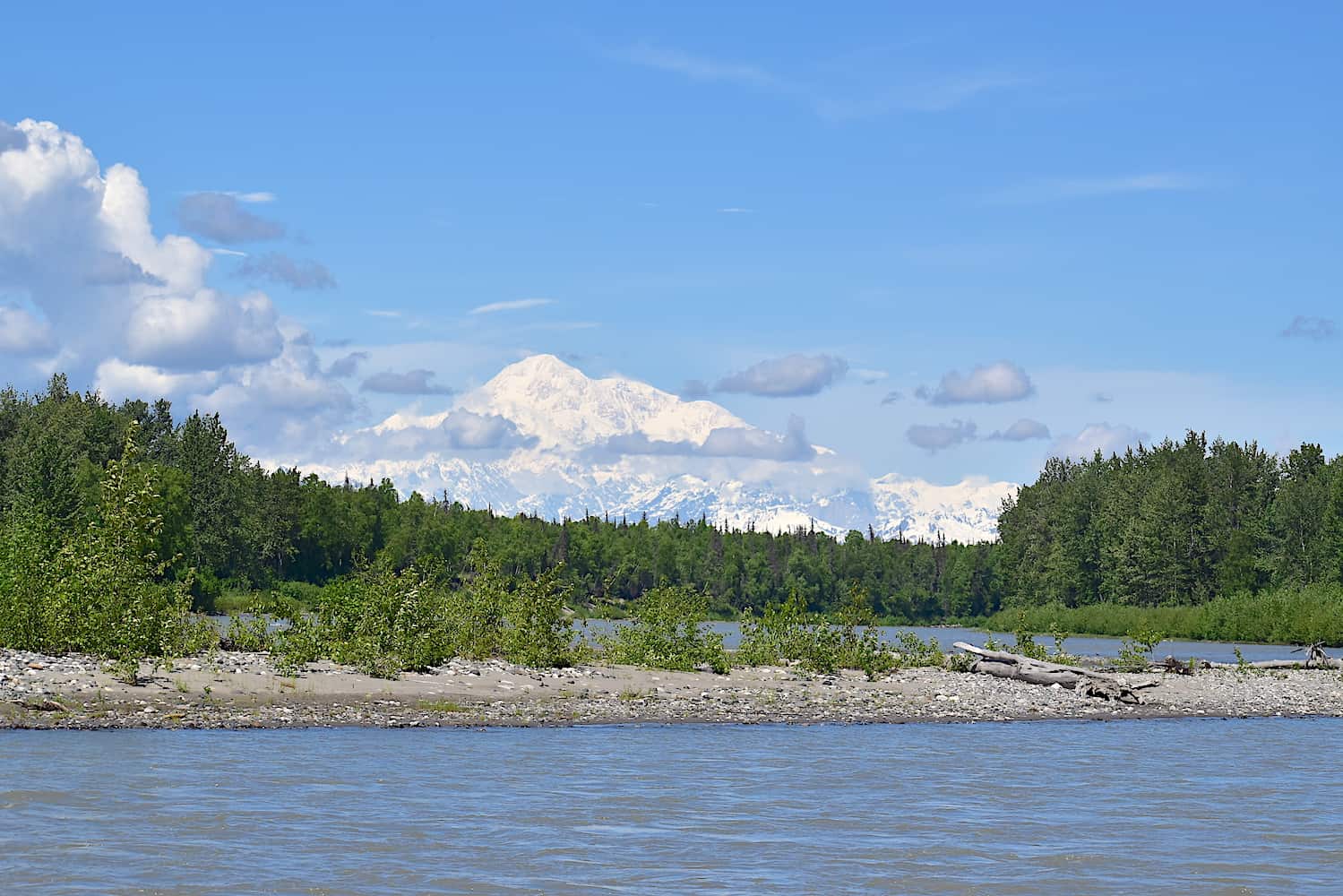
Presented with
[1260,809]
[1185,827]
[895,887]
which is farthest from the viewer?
[1260,809]

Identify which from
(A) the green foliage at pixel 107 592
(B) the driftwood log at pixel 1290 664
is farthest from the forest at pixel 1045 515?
(A) the green foliage at pixel 107 592

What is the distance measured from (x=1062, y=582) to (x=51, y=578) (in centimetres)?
12280

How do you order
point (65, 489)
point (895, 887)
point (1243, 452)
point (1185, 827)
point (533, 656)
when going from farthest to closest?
point (1243, 452) < point (65, 489) < point (533, 656) < point (1185, 827) < point (895, 887)

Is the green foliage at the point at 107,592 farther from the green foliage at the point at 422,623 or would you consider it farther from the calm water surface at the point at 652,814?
the calm water surface at the point at 652,814

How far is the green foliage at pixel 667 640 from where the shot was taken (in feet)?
148

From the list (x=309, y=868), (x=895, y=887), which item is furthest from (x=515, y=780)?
(x=895, y=887)

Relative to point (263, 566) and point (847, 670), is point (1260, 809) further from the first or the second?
point (263, 566)

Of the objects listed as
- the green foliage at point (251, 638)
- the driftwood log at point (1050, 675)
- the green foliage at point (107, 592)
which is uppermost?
the green foliage at point (107, 592)

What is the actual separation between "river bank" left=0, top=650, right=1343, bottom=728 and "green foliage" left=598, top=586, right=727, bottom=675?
3.33 ft

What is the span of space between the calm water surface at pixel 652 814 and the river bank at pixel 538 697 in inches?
62.3

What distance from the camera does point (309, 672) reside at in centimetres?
3784

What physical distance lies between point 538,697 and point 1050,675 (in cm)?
1768

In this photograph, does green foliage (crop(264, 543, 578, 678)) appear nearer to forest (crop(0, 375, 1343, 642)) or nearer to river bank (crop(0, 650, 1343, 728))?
river bank (crop(0, 650, 1343, 728))

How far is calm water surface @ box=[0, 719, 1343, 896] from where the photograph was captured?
738 inches
